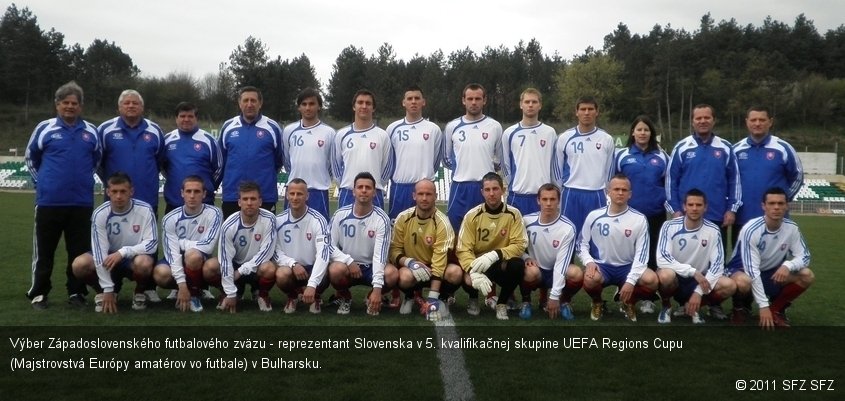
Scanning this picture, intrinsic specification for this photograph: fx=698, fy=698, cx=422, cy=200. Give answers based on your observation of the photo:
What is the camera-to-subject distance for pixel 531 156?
23.8 feet

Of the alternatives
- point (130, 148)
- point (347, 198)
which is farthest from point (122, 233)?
point (347, 198)

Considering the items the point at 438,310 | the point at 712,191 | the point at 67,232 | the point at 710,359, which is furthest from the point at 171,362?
the point at 712,191

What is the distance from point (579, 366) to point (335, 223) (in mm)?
2901

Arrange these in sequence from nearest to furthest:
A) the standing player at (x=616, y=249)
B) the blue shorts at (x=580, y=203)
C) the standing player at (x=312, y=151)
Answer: the standing player at (x=616, y=249) → the blue shorts at (x=580, y=203) → the standing player at (x=312, y=151)

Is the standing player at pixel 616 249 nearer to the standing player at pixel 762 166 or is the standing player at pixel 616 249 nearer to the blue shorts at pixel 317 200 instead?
the standing player at pixel 762 166

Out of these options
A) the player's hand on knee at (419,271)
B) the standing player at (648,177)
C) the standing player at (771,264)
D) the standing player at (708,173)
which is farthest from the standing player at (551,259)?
the standing player at (771,264)

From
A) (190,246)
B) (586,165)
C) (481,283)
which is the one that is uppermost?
(586,165)

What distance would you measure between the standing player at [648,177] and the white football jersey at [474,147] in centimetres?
141

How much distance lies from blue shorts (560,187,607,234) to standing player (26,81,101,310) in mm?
4748

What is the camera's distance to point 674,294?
642 cm

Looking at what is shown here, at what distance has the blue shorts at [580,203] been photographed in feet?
23.6

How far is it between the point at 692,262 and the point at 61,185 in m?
5.90

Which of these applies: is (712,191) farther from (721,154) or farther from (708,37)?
(708,37)

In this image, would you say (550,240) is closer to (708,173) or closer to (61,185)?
(708,173)
